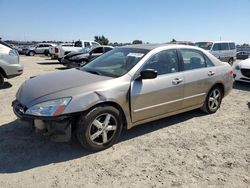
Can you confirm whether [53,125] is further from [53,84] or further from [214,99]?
[214,99]

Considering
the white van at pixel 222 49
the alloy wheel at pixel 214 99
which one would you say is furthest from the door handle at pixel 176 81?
the white van at pixel 222 49

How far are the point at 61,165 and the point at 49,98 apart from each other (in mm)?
923

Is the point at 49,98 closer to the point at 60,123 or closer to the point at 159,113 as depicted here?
the point at 60,123

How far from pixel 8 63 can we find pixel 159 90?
5619 mm

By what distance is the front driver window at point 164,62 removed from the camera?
4259 millimetres

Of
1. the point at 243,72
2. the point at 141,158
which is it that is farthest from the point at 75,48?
the point at 141,158

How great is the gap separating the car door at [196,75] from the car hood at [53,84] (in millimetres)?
1708

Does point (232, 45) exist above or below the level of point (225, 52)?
above

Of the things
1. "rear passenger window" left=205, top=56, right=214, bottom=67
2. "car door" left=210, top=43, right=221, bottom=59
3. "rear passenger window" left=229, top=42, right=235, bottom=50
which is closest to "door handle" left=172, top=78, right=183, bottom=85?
"rear passenger window" left=205, top=56, right=214, bottom=67

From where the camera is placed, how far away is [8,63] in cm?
775

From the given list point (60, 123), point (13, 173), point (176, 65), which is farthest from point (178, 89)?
point (13, 173)

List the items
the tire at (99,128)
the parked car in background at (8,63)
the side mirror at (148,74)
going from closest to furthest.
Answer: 1. the tire at (99,128)
2. the side mirror at (148,74)
3. the parked car in background at (8,63)

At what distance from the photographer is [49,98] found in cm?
337

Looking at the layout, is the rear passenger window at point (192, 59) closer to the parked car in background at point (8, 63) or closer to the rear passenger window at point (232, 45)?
the parked car in background at point (8, 63)
